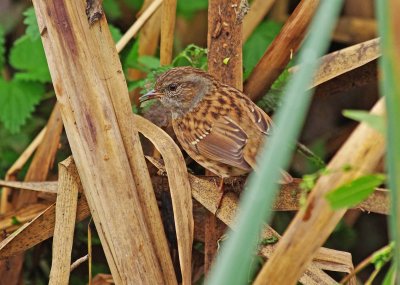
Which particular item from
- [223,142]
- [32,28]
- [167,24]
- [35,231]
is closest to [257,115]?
[223,142]

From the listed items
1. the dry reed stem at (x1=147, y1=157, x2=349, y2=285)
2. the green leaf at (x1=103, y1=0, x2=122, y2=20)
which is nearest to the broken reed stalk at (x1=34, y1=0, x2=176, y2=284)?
the dry reed stem at (x1=147, y1=157, x2=349, y2=285)

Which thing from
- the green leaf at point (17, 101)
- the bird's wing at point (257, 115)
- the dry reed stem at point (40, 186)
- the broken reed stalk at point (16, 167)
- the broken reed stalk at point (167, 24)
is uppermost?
the broken reed stalk at point (167, 24)

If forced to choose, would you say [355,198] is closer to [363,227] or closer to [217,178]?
[217,178]

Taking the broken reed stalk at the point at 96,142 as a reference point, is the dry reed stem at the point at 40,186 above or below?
below

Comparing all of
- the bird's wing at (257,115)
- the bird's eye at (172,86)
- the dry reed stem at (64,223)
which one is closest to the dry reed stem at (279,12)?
the bird's eye at (172,86)

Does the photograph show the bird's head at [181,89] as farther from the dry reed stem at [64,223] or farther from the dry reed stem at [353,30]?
the dry reed stem at [353,30]

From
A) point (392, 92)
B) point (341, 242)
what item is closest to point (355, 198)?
point (392, 92)

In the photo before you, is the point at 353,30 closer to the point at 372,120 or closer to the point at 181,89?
the point at 181,89
